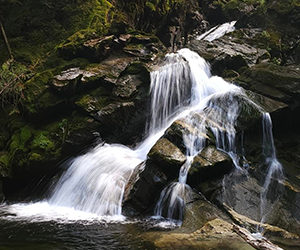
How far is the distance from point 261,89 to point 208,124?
2977 millimetres

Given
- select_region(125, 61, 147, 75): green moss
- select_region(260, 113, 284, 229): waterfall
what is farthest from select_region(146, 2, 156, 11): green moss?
select_region(260, 113, 284, 229): waterfall

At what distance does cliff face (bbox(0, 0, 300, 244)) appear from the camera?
8570mm

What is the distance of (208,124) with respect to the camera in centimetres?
784

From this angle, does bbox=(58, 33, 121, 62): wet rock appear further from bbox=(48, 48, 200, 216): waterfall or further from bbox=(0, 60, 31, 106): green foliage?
bbox=(48, 48, 200, 216): waterfall

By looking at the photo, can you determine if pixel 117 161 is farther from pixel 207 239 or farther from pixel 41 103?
pixel 207 239

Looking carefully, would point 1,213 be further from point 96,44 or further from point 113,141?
point 96,44

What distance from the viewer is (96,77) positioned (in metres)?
9.98

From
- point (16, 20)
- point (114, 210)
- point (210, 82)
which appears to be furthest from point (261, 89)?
point (16, 20)

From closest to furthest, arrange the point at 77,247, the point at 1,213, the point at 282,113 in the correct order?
1. the point at 77,247
2. the point at 1,213
3. the point at 282,113

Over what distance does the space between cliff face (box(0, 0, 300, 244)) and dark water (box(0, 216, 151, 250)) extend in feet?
5.48

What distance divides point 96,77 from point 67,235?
6317mm

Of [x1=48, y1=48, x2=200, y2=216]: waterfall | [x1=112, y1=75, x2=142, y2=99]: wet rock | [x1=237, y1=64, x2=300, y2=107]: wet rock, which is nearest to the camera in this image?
[x1=48, y1=48, x2=200, y2=216]: waterfall

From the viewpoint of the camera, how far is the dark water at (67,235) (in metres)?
4.90

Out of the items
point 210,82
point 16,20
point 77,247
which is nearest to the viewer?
point 77,247
